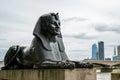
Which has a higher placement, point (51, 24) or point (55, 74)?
point (51, 24)

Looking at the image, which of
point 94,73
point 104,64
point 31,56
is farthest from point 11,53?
point 104,64

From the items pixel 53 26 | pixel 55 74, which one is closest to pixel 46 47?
pixel 53 26

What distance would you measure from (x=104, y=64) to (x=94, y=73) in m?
62.6

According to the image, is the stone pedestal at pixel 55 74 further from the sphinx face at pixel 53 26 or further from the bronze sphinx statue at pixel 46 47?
the sphinx face at pixel 53 26

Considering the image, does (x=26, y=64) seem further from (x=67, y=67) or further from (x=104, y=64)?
(x=104, y=64)

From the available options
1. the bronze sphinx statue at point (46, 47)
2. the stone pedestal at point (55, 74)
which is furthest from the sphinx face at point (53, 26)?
the stone pedestal at point (55, 74)

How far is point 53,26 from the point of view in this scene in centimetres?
742

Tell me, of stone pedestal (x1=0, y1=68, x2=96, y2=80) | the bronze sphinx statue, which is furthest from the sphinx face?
stone pedestal (x1=0, y1=68, x2=96, y2=80)

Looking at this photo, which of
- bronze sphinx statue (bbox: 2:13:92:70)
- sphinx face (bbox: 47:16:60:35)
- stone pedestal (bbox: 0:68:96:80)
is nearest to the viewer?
stone pedestal (bbox: 0:68:96:80)

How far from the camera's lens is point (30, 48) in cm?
772

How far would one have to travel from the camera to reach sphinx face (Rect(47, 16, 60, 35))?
24.3 ft

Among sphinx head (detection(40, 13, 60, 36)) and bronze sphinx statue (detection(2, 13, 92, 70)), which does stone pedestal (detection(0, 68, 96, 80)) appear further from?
sphinx head (detection(40, 13, 60, 36))

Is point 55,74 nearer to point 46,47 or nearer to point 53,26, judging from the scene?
point 46,47

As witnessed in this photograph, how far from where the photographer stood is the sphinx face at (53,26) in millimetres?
7406
